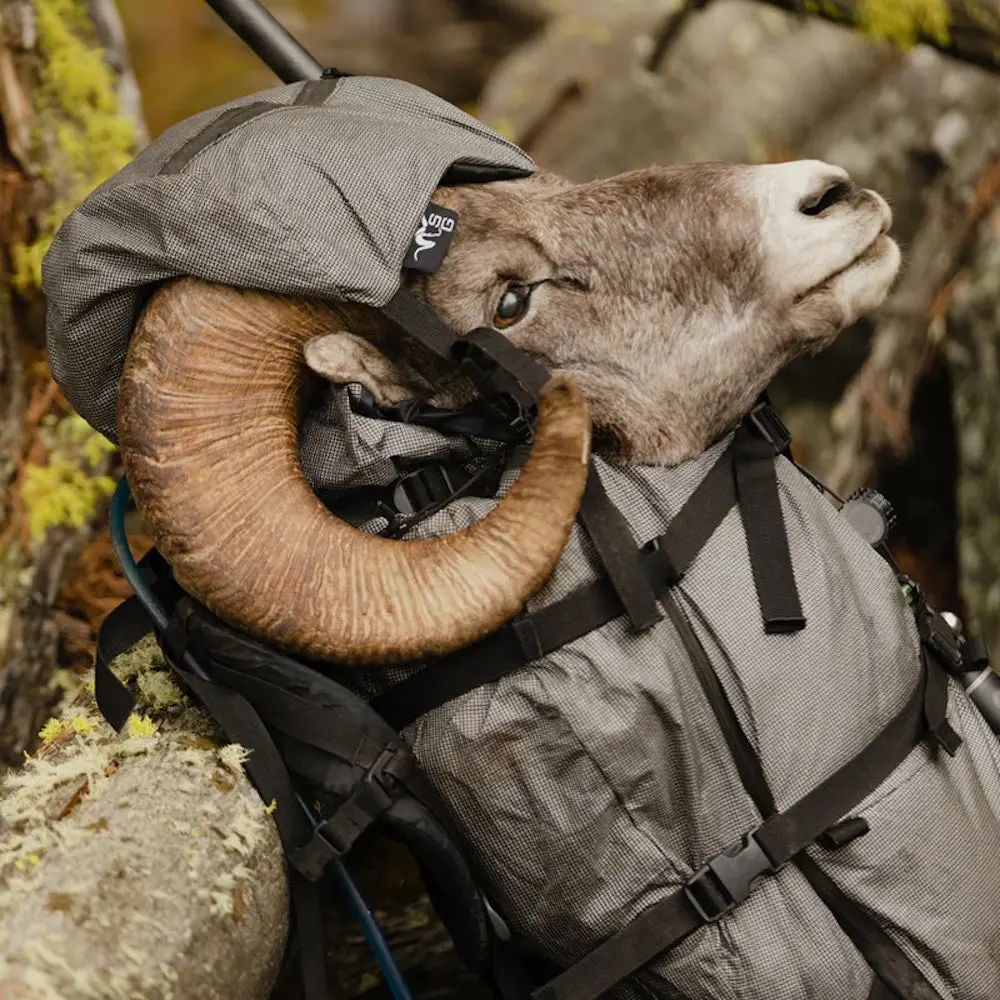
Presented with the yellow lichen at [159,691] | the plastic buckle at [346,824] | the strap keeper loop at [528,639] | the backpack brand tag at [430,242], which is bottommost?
the plastic buckle at [346,824]

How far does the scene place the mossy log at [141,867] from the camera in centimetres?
183

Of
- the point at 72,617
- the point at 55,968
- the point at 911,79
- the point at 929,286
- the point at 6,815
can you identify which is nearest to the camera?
the point at 55,968

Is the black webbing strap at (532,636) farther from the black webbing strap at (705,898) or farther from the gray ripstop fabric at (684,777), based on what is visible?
the black webbing strap at (705,898)

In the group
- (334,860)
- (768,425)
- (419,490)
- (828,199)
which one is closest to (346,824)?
(334,860)

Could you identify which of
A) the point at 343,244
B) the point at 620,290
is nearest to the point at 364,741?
the point at 343,244

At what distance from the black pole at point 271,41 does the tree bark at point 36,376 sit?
A: 3.58 ft

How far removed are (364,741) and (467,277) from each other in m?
1.09

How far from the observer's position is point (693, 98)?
584 centimetres

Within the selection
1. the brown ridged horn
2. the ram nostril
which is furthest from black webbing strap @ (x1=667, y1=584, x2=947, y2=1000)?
the ram nostril

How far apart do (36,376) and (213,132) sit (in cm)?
198

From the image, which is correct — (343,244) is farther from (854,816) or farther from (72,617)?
(72,617)

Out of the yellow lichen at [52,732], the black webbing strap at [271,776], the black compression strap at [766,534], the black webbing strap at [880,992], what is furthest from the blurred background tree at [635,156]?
the black compression strap at [766,534]

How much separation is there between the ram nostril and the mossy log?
1.81m

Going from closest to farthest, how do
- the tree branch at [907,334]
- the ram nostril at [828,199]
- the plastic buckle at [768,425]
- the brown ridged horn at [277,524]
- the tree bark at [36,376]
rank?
the brown ridged horn at [277,524]
the ram nostril at [828,199]
the plastic buckle at [768,425]
the tree bark at [36,376]
the tree branch at [907,334]
